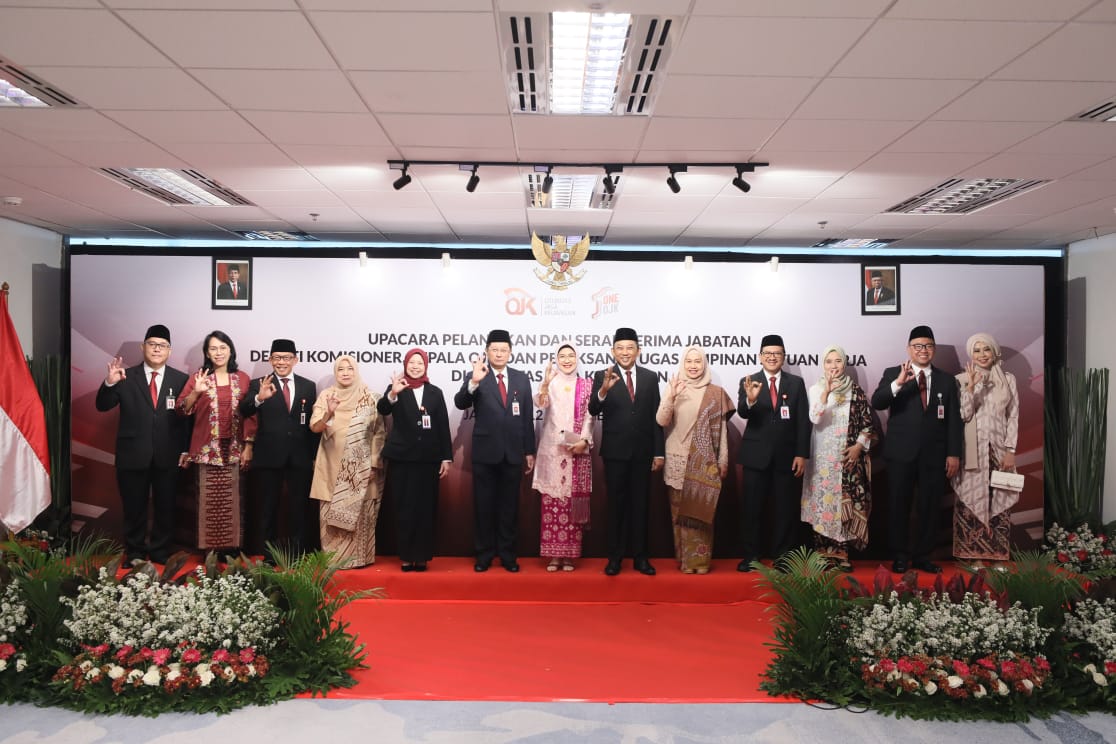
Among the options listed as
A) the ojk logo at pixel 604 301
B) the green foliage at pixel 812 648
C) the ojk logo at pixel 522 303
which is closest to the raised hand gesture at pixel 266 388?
the ojk logo at pixel 522 303

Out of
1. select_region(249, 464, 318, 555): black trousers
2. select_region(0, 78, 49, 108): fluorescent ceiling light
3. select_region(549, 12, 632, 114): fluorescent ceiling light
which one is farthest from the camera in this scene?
select_region(249, 464, 318, 555): black trousers

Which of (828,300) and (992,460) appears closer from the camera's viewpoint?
(992,460)

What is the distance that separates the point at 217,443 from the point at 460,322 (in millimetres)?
2081

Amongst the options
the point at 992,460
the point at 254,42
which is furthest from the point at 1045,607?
the point at 254,42

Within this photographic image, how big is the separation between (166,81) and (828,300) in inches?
198

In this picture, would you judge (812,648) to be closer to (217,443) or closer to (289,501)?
(289,501)

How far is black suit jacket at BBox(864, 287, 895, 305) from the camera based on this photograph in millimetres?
6391

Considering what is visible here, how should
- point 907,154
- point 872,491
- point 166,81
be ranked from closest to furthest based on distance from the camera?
1. point 166,81
2. point 907,154
3. point 872,491

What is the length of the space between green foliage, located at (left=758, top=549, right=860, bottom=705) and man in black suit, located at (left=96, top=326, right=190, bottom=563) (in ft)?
15.0

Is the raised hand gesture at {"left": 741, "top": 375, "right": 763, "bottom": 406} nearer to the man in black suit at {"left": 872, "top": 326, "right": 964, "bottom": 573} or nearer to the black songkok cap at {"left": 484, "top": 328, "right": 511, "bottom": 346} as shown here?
the man in black suit at {"left": 872, "top": 326, "right": 964, "bottom": 573}

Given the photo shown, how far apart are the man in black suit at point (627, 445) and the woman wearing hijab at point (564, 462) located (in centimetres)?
13

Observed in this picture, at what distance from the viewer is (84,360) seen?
6.36m

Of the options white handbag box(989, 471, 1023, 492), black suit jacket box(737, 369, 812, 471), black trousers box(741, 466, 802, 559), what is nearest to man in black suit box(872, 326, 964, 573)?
white handbag box(989, 471, 1023, 492)

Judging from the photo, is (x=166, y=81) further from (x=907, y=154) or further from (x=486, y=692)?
(x=907, y=154)
